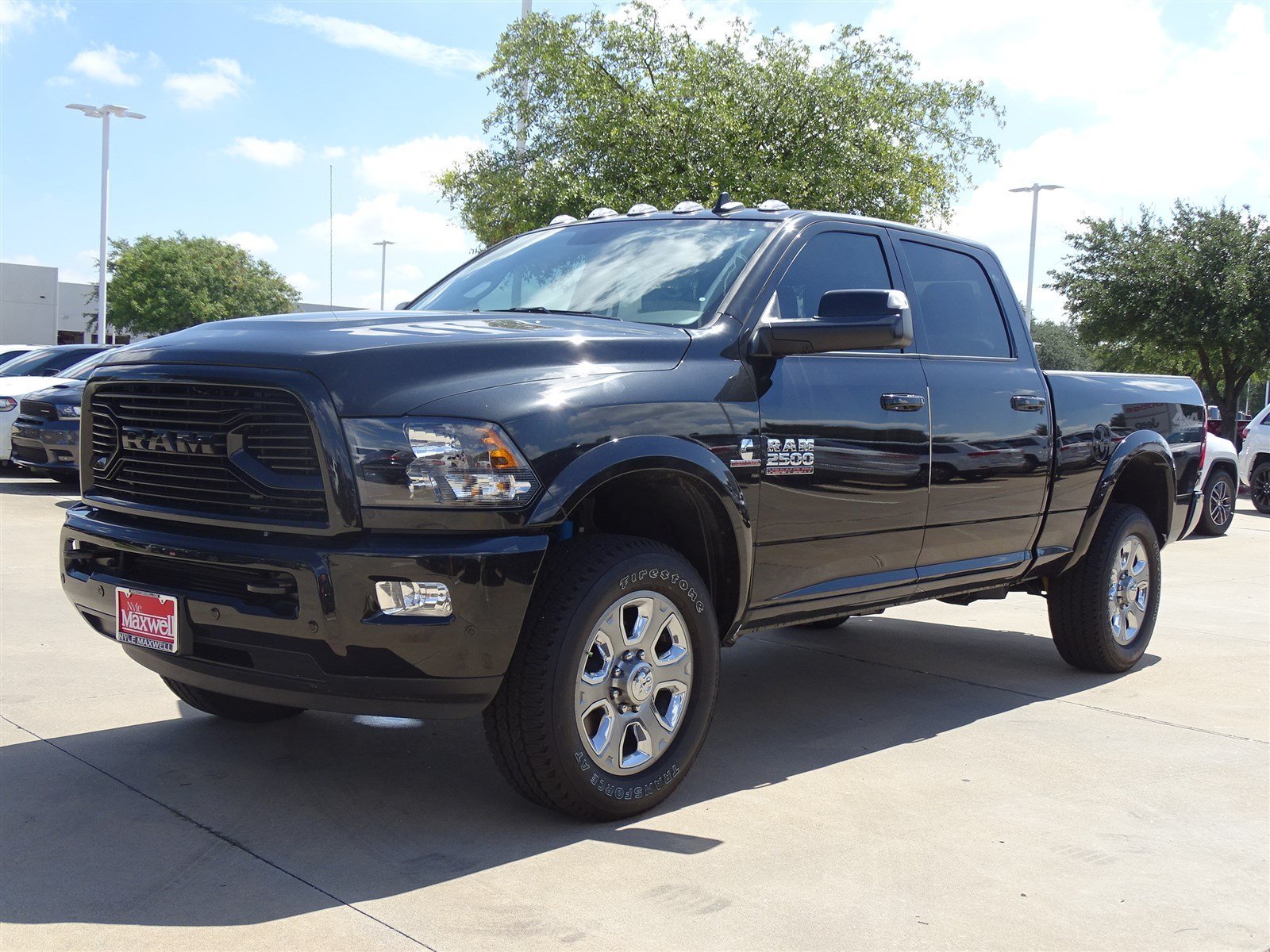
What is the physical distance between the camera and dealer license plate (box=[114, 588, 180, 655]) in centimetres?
353

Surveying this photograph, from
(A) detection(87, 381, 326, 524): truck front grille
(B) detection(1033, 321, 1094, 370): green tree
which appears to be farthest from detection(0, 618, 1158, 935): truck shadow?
(B) detection(1033, 321, 1094, 370): green tree

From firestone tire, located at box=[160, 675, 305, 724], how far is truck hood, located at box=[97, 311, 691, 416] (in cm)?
131

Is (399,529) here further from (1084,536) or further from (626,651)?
(1084,536)

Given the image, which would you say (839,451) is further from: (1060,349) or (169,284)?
(1060,349)

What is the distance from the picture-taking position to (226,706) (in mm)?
4613

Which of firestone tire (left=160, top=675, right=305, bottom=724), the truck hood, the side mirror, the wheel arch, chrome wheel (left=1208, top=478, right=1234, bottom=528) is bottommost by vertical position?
firestone tire (left=160, top=675, right=305, bottom=724)

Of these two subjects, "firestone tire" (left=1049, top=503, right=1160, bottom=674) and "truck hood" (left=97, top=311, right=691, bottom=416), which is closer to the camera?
"truck hood" (left=97, top=311, right=691, bottom=416)

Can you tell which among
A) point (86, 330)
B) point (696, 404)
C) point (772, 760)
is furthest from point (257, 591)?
point (86, 330)

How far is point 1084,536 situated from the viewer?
5930 millimetres

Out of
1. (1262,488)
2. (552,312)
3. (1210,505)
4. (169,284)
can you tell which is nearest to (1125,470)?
(552,312)

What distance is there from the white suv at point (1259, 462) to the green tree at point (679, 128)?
248 inches

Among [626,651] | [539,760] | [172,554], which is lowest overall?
[539,760]

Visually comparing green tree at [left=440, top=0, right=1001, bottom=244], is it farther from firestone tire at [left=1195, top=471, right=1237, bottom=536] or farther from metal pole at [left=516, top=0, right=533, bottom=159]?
firestone tire at [left=1195, top=471, right=1237, bottom=536]

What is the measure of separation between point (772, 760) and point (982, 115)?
23.9m
